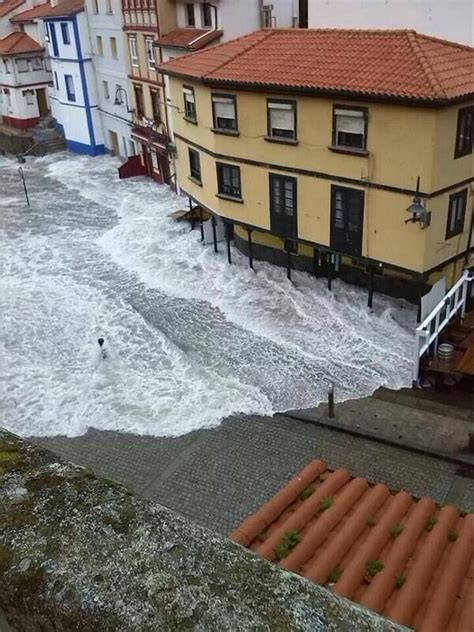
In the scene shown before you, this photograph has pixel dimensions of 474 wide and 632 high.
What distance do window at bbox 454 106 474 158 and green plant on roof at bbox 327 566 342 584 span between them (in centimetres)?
1325

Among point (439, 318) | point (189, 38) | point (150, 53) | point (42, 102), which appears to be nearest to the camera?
point (439, 318)

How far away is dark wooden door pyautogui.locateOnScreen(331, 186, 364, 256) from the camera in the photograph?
1845 cm

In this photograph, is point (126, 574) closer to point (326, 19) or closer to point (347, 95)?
point (347, 95)

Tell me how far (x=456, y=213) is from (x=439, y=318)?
3.19 metres

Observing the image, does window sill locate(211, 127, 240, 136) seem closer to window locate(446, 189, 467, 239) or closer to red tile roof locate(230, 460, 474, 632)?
window locate(446, 189, 467, 239)

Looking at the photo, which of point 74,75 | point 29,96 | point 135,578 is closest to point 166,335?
point 135,578

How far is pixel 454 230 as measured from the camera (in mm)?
17828

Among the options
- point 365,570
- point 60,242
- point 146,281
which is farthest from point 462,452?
point 60,242

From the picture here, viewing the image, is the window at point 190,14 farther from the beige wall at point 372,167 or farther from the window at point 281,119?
the window at point 281,119

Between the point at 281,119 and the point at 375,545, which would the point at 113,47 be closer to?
the point at 281,119

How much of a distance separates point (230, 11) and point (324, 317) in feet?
57.0

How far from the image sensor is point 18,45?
47.3m

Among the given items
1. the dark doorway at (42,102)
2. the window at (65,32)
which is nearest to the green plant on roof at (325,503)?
the window at (65,32)

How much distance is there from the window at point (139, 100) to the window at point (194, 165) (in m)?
13.0
